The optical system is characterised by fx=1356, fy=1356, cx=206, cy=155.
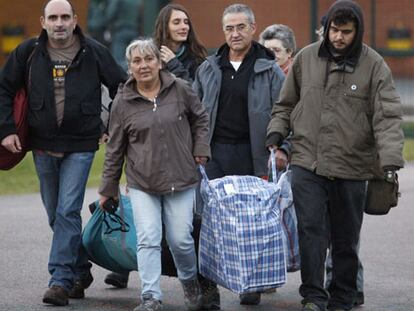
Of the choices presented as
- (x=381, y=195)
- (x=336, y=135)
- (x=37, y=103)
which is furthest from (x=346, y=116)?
(x=37, y=103)

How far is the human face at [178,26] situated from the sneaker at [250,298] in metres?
1.69

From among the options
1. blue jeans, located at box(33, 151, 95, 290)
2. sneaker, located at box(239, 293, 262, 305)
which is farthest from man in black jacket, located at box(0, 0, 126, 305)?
sneaker, located at box(239, 293, 262, 305)

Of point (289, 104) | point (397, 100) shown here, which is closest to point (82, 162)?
point (289, 104)

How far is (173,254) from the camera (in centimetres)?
780

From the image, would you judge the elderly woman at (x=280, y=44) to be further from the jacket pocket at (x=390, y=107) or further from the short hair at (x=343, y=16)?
the jacket pocket at (x=390, y=107)

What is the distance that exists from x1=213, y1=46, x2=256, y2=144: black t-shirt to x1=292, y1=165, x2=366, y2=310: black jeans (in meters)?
0.53

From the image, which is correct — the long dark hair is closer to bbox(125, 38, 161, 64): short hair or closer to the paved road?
bbox(125, 38, 161, 64): short hair

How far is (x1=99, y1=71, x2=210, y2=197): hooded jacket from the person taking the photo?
25.1 ft

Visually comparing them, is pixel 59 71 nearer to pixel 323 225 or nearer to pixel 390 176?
pixel 323 225

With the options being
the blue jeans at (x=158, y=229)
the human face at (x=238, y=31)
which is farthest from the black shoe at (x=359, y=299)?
the human face at (x=238, y=31)

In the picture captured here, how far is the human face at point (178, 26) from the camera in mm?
8648

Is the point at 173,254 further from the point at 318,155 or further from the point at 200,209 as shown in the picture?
the point at 318,155

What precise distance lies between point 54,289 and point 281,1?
400 inches

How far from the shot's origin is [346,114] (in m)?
7.62
